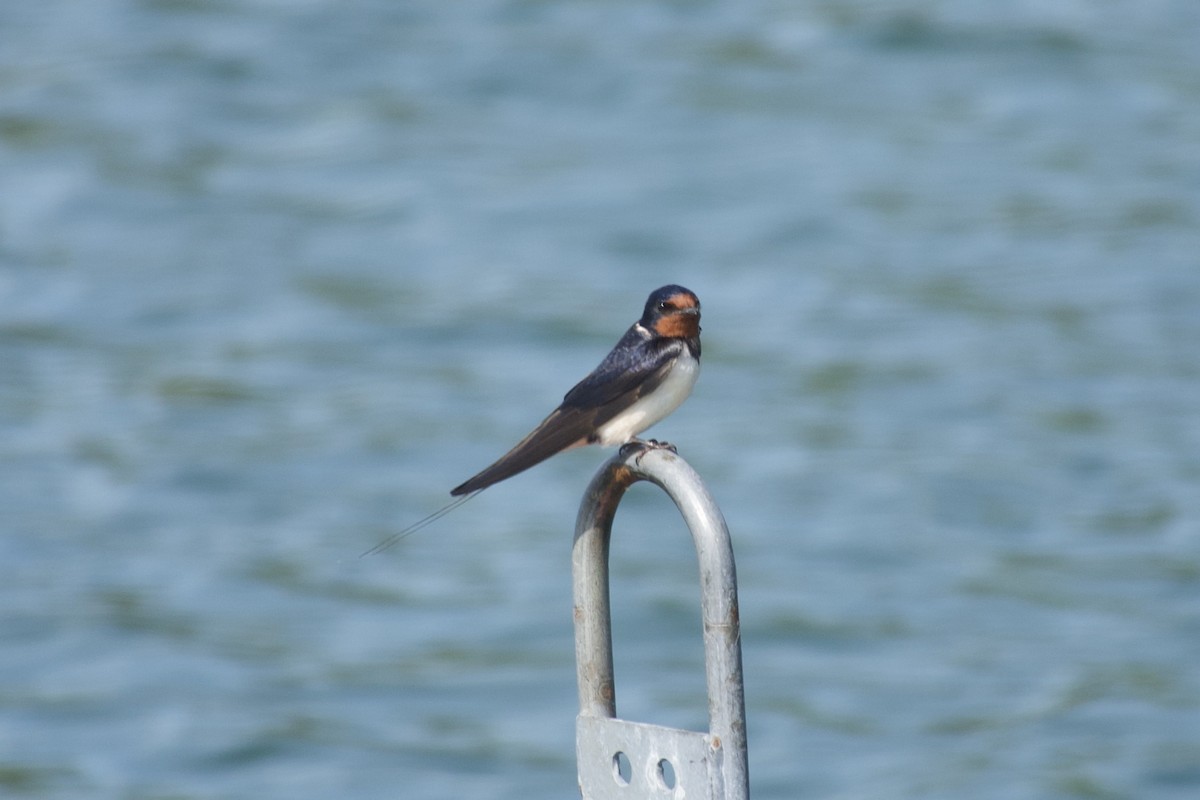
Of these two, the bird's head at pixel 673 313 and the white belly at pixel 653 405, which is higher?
the bird's head at pixel 673 313

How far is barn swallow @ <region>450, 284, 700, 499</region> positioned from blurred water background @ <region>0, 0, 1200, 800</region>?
15.4 feet

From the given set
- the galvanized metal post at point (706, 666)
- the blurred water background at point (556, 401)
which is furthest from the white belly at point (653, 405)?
the blurred water background at point (556, 401)

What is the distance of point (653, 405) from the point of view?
3.18m

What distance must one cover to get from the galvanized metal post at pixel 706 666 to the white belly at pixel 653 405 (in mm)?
452

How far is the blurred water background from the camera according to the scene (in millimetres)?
8453

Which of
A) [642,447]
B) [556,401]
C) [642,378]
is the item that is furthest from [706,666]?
[556,401]

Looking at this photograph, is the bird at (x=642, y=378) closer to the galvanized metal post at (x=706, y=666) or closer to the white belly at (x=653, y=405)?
the white belly at (x=653, y=405)

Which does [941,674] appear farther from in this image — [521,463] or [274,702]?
[521,463]

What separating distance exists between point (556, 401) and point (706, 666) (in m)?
9.37

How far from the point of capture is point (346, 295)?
45.3 feet

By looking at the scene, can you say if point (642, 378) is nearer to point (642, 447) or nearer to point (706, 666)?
point (642, 447)

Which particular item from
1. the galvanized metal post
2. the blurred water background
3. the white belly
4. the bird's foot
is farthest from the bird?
the blurred water background

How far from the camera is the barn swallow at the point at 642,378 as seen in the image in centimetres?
Result: 311

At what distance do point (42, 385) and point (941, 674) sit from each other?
242 inches
